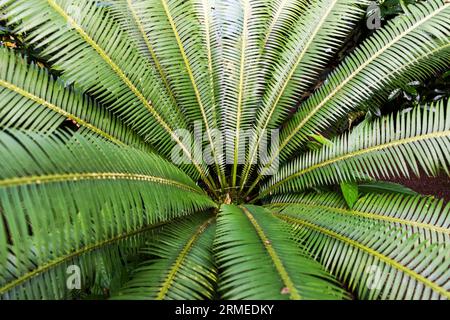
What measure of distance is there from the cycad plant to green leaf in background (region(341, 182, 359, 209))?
0.04 ft

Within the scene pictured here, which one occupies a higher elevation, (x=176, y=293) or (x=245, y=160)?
(x=245, y=160)

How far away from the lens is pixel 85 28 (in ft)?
6.59

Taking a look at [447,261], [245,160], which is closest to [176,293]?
[447,261]

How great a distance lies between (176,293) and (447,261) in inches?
46.1

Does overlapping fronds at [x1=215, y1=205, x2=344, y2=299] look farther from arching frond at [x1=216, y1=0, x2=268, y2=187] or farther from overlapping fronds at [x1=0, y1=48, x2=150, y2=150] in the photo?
overlapping fronds at [x1=0, y1=48, x2=150, y2=150]

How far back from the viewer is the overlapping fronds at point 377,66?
7.04 feet

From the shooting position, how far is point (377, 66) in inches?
88.6

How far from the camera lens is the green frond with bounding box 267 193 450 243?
169 cm

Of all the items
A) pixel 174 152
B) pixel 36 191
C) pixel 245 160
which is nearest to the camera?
pixel 36 191

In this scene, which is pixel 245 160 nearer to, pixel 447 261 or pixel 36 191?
pixel 447 261

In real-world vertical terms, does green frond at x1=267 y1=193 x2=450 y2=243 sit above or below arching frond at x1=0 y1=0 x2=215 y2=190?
below

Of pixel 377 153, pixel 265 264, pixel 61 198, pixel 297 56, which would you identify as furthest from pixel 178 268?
pixel 297 56

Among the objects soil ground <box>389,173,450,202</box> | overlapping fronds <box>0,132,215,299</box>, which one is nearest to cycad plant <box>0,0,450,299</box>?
overlapping fronds <box>0,132,215,299</box>

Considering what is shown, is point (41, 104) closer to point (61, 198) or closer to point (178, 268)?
point (61, 198)
